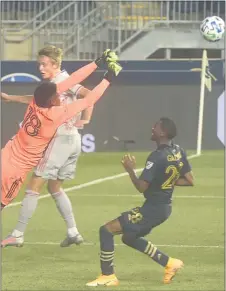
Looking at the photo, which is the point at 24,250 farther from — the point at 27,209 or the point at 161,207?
the point at 161,207

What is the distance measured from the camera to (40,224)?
11.0m

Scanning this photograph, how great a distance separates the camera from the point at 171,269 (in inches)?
301

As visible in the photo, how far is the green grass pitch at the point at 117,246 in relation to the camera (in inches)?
306

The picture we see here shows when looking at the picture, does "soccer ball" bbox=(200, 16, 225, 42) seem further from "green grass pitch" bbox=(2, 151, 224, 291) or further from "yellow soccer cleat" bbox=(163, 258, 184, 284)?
"yellow soccer cleat" bbox=(163, 258, 184, 284)

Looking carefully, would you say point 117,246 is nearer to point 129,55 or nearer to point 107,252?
point 107,252

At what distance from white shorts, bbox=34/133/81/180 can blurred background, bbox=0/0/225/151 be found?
479 inches

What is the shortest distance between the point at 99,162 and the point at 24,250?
10392 mm

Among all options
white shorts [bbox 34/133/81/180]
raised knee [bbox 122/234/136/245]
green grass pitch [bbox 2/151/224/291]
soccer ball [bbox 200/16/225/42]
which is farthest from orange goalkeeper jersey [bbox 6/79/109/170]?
soccer ball [bbox 200/16/225/42]

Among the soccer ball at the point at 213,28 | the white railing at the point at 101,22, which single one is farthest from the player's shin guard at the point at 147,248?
the white railing at the point at 101,22

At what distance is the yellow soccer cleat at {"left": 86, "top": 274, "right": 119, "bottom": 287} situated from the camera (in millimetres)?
7570

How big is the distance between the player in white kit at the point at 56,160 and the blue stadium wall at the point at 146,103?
1281 centimetres

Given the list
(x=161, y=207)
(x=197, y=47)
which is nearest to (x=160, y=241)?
(x=161, y=207)

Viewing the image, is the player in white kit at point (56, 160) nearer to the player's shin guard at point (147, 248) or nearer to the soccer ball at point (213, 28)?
the player's shin guard at point (147, 248)

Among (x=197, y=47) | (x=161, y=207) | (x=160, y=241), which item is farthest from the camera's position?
(x=197, y=47)
